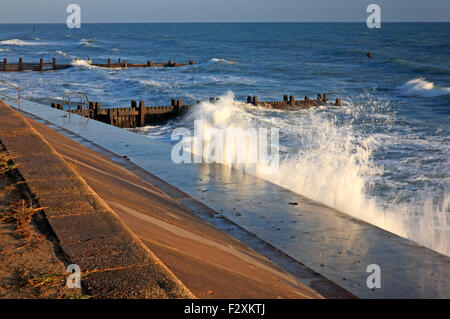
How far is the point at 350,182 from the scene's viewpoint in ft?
34.3

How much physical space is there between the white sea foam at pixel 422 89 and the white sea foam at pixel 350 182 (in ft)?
60.6

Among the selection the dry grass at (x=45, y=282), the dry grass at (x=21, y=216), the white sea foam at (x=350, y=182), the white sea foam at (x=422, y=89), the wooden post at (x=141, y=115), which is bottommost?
the white sea foam at (x=350, y=182)

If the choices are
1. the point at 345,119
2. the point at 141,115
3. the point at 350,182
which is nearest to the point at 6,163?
the point at 350,182

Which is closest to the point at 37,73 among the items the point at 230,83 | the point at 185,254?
the point at 230,83

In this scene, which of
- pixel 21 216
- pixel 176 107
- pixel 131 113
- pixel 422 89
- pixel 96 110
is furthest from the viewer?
pixel 422 89

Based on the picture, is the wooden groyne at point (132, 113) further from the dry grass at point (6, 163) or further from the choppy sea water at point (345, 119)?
the dry grass at point (6, 163)

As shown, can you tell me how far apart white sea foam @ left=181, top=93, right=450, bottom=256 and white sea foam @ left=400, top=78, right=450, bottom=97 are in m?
18.5

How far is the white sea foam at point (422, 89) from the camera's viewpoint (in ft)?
115

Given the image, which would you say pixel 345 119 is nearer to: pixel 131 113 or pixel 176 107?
pixel 176 107

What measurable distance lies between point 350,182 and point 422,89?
29.6 m

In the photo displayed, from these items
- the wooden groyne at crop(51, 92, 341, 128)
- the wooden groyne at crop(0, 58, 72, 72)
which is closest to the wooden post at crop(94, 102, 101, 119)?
the wooden groyne at crop(51, 92, 341, 128)

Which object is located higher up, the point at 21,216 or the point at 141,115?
the point at 21,216

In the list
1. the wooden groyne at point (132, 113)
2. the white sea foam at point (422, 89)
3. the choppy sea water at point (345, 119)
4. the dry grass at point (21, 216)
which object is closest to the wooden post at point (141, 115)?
the wooden groyne at point (132, 113)

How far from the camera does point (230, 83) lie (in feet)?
137
